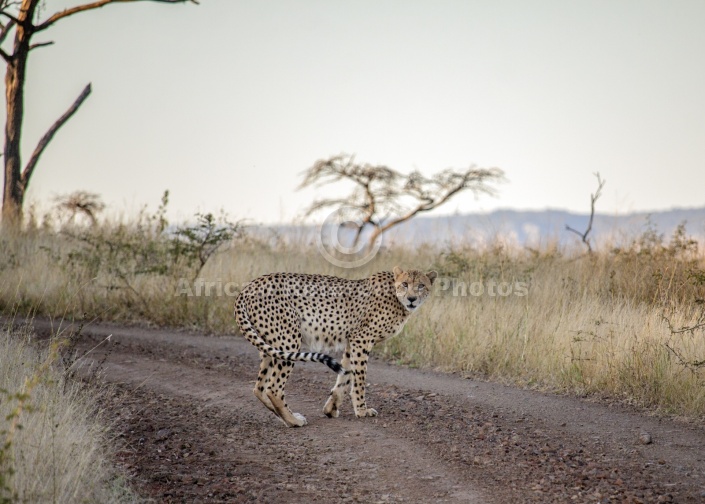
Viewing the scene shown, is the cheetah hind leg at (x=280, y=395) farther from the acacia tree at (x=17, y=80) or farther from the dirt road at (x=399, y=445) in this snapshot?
the acacia tree at (x=17, y=80)

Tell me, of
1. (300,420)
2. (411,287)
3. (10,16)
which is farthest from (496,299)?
(10,16)

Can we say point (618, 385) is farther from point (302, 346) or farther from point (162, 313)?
point (162, 313)

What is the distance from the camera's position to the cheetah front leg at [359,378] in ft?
19.3

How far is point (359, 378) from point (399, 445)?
85 centimetres

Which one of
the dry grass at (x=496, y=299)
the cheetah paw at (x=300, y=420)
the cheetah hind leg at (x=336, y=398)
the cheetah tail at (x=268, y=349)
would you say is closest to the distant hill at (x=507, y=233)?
the dry grass at (x=496, y=299)

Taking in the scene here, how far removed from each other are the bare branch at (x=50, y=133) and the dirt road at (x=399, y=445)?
13.2 meters

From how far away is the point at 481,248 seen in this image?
41.9ft

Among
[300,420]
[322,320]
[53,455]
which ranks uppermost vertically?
[322,320]

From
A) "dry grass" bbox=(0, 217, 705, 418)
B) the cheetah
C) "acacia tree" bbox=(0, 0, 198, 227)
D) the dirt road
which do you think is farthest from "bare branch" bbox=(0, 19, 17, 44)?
the cheetah

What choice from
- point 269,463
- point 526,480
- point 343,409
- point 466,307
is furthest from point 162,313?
point 526,480

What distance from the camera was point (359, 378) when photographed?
5.88 metres

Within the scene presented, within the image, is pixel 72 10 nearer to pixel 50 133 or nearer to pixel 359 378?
pixel 50 133

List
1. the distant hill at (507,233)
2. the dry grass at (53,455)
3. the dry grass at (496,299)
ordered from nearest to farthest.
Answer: the dry grass at (53,455) → the dry grass at (496,299) → the distant hill at (507,233)

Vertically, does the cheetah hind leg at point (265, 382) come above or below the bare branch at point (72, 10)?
below
